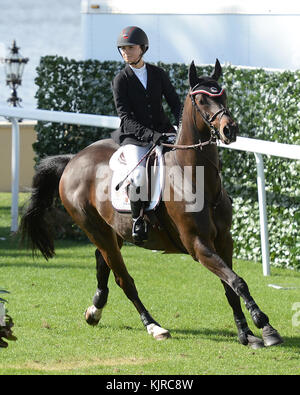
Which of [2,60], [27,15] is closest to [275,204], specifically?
[2,60]

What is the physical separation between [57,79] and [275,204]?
4.26m

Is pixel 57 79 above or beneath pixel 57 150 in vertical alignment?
above

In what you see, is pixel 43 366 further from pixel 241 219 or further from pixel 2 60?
pixel 2 60

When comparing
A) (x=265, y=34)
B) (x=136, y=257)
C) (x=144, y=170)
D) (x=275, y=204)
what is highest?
(x=265, y=34)

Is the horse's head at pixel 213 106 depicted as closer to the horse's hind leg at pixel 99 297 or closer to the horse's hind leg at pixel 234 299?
the horse's hind leg at pixel 234 299

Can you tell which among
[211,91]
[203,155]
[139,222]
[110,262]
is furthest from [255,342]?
[211,91]

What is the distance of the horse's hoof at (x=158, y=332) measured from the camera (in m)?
7.35

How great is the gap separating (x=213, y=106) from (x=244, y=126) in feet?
15.6

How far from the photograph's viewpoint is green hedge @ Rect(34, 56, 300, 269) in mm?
10398

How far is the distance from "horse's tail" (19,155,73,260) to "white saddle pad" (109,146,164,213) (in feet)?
4.22

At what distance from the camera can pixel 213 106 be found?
21.7ft

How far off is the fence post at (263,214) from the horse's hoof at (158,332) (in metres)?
2.97

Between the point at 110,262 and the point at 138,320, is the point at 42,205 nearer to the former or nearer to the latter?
the point at 110,262
